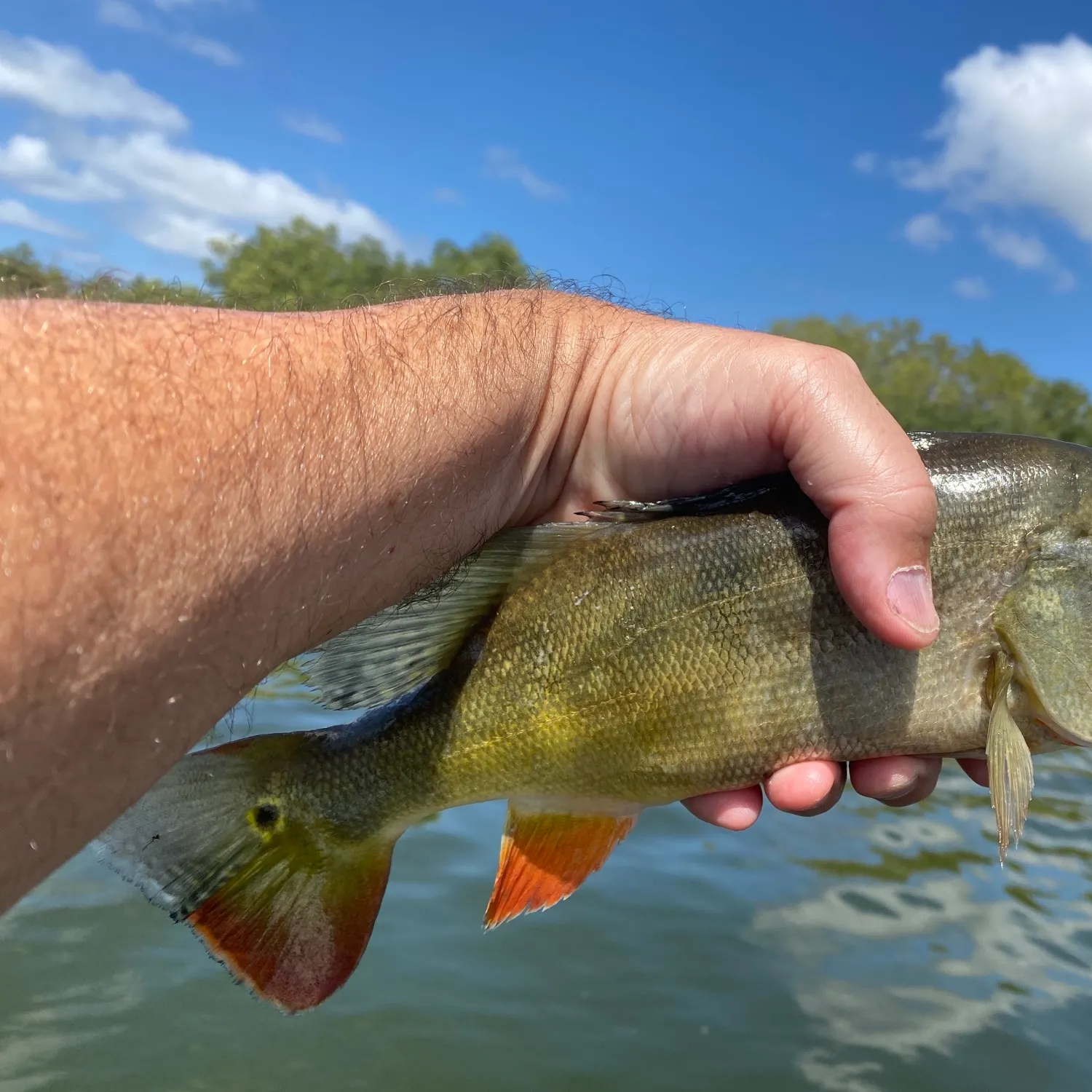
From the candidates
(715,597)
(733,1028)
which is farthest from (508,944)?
(715,597)

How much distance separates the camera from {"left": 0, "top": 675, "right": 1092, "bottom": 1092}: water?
3791 mm

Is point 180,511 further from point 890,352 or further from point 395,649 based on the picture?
point 890,352

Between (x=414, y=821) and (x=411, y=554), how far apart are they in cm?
86

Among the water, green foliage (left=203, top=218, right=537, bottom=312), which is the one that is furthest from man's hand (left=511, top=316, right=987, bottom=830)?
green foliage (left=203, top=218, right=537, bottom=312)

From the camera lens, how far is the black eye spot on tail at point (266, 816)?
261 cm

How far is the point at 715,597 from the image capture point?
2.77m

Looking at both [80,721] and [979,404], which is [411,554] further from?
[979,404]

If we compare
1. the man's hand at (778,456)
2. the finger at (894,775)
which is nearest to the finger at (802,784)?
the man's hand at (778,456)

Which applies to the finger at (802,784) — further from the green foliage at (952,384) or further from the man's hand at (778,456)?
the green foliage at (952,384)

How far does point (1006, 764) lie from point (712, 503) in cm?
117

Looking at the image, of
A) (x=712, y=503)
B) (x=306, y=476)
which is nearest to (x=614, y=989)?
(x=712, y=503)

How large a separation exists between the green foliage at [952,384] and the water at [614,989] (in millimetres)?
41889

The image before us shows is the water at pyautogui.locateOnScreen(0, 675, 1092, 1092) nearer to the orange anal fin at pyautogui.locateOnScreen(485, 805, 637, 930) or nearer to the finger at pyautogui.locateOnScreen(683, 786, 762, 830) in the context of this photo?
the orange anal fin at pyautogui.locateOnScreen(485, 805, 637, 930)

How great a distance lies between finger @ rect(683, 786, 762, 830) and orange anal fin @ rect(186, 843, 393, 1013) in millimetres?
1148
